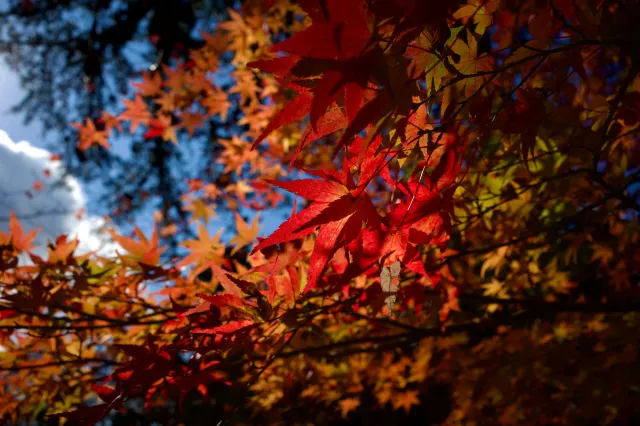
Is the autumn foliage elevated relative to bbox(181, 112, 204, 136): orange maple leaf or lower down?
lower down

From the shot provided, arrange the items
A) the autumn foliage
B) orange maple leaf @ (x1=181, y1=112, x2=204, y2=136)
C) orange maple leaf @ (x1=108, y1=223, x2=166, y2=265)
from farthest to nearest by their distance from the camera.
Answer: orange maple leaf @ (x1=181, y1=112, x2=204, y2=136) < orange maple leaf @ (x1=108, y1=223, x2=166, y2=265) < the autumn foliage

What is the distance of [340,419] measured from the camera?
13.7ft

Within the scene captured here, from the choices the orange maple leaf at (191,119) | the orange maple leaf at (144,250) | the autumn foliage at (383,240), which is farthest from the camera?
the orange maple leaf at (191,119)

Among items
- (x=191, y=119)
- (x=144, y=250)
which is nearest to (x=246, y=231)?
(x=144, y=250)

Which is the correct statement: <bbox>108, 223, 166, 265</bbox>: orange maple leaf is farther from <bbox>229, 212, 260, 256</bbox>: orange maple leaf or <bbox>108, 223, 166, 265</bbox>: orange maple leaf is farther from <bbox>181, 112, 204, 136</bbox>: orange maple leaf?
<bbox>181, 112, 204, 136</bbox>: orange maple leaf

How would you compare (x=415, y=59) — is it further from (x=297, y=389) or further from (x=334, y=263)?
(x=297, y=389)

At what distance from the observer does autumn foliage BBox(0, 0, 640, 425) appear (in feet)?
1.89

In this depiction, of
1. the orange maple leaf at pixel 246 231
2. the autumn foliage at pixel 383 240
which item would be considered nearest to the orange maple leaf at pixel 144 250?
the autumn foliage at pixel 383 240

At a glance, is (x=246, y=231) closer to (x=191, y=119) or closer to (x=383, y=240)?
(x=383, y=240)

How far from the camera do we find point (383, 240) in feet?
2.40

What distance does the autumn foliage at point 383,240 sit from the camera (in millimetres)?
577

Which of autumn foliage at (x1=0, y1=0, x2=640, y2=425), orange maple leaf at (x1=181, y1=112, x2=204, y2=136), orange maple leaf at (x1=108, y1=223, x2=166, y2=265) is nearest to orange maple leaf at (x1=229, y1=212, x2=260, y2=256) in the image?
autumn foliage at (x1=0, y1=0, x2=640, y2=425)

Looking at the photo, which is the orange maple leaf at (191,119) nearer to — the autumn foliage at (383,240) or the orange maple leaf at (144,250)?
the autumn foliage at (383,240)

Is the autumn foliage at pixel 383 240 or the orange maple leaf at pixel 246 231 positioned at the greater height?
the orange maple leaf at pixel 246 231
